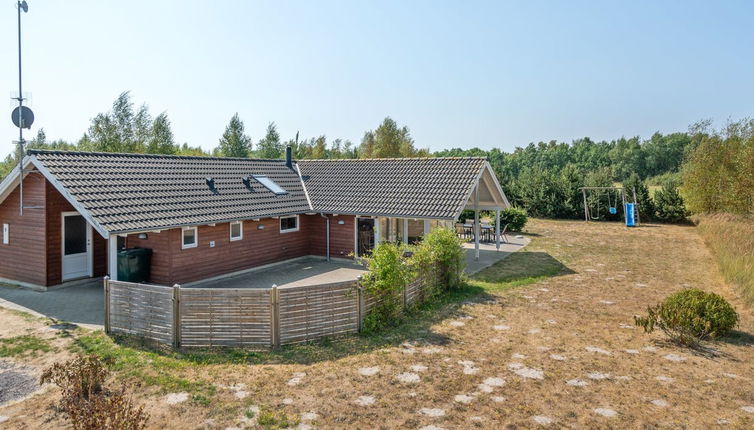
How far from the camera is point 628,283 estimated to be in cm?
1496

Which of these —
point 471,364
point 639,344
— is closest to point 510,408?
point 471,364

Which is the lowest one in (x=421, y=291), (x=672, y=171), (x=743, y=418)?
(x=743, y=418)

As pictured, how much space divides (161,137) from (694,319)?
1940 inches

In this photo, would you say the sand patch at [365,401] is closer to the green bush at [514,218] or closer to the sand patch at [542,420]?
the sand patch at [542,420]

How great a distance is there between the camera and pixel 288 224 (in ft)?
61.2

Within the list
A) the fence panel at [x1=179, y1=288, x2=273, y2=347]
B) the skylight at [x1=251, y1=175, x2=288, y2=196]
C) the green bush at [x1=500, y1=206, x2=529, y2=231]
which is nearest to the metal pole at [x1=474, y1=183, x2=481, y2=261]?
the skylight at [x1=251, y1=175, x2=288, y2=196]

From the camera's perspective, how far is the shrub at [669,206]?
31766 millimetres

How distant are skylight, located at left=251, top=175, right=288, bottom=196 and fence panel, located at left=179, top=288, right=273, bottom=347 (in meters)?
10.4

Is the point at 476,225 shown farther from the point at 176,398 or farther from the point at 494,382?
the point at 176,398

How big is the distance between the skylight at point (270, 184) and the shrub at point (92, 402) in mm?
11356

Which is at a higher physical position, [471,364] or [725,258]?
[725,258]

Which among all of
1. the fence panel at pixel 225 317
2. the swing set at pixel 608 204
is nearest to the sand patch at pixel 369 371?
the fence panel at pixel 225 317

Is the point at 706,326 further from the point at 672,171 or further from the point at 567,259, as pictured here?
the point at 672,171

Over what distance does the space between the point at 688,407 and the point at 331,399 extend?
4.93 metres
